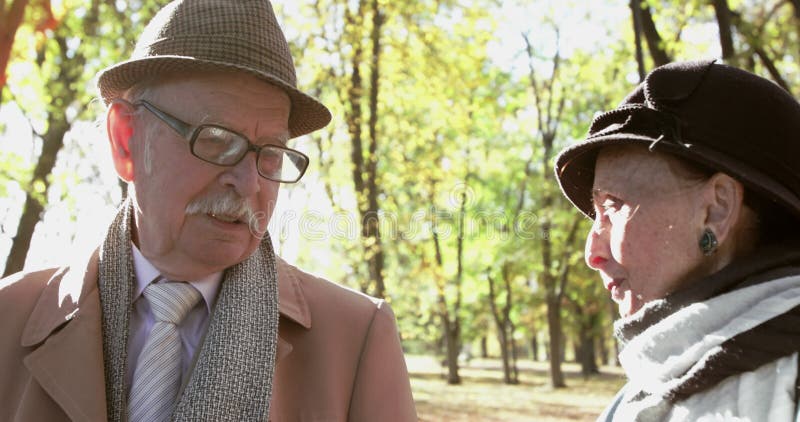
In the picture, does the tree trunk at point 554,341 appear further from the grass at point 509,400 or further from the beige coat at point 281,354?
the beige coat at point 281,354

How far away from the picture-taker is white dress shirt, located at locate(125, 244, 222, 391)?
2.38 metres

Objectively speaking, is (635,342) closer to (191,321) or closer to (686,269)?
(686,269)

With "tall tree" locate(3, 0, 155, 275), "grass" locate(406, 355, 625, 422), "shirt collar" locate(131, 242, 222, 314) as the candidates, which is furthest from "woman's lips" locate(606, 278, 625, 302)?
"grass" locate(406, 355, 625, 422)

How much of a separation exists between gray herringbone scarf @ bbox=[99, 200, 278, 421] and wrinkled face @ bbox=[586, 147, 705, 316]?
41.7 inches

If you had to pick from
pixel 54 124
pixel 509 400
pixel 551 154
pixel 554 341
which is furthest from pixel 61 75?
pixel 554 341

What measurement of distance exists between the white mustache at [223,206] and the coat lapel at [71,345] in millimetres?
440

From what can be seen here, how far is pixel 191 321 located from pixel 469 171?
22.3 m

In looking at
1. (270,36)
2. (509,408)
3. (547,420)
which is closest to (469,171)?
(509,408)

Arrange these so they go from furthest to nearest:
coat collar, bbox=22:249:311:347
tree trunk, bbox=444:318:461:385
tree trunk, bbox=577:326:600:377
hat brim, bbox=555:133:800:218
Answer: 1. tree trunk, bbox=577:326:600:377
2. tree trunk, bbox=444:318:461:385
3. coat collar, bbox=22:249:311:347
4. hat brim, bbox=555:133:800:218

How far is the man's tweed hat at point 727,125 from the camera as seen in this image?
1.84 metres

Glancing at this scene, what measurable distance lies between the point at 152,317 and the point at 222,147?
61 centimetres

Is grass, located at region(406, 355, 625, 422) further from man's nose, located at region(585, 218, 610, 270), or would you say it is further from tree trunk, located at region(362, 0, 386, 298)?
man's nose, located at region(585, 218, 610, 270)

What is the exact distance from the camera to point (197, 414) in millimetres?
2141

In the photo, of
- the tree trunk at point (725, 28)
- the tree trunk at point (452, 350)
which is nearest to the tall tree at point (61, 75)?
the tree trunk at point (725, 28)
